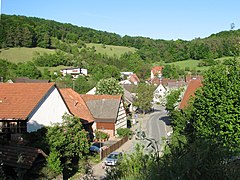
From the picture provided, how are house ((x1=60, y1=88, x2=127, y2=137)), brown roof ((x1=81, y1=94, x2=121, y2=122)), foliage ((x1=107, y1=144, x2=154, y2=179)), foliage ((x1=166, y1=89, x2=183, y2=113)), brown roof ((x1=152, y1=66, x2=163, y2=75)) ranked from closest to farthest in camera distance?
foliage ((x1=107, y1=144, x2=154, y2=179))
house ((x1=60, y1=88, x2=127, y2=137))
brown roof ((x1=81, y1=94, x2=121, y2=122))
foliage ((x1=166, y1=89, x2=183, y2=113))
brown roof ((x1=152, y1=66, x2=163, y2=75))

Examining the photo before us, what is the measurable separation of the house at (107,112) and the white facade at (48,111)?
9709mm

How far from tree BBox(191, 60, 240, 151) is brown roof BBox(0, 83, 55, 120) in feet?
34.9

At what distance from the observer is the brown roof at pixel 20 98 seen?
2180 cm

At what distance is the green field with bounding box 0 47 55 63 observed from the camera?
8800cm

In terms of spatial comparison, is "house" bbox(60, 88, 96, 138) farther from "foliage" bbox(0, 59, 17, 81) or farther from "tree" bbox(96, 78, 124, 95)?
"foliage" bbox(0, 59, 17, 81)

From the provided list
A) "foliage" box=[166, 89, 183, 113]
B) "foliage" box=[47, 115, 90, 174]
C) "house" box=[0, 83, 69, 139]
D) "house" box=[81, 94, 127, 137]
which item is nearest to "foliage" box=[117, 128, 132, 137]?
"house" box=[81, 94, 127, 137]

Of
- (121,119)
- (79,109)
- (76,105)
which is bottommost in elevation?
(121,119)

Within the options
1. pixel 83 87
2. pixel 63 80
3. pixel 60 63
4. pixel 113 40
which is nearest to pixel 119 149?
pixel 83 87

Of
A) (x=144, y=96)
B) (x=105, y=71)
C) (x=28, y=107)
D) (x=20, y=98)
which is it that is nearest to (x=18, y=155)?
(x=28, y=107)

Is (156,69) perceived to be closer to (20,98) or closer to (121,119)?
(121,119)

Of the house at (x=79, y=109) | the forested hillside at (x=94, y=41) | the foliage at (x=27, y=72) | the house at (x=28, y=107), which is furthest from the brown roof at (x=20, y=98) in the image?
the forested hillside at (x=94, y=41)

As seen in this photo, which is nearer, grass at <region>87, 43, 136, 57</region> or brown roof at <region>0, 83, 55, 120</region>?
brown roof at <region>0, 83, 55, 120</region>

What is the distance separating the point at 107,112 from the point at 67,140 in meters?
15.0

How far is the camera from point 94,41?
132 m
